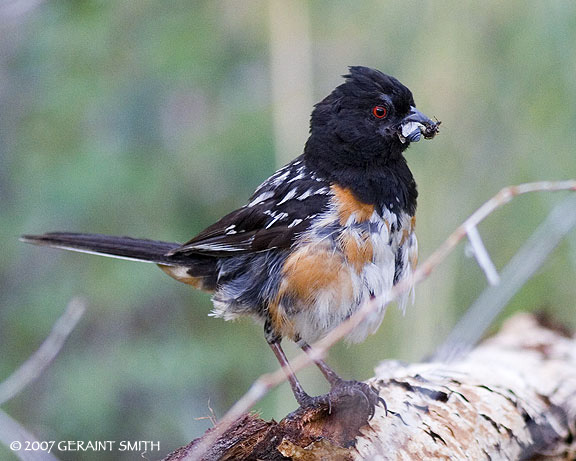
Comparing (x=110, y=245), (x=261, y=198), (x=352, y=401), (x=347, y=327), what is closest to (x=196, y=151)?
(x=110, y=245)

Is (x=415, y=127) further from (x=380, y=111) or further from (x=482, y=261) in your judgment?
(x=482, y=261)

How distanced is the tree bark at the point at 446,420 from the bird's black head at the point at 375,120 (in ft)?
2.87

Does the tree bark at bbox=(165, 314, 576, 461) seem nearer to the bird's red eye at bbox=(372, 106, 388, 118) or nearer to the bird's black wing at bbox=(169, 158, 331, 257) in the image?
the bird's black wing at bbox=(169, 158, 331, 257)

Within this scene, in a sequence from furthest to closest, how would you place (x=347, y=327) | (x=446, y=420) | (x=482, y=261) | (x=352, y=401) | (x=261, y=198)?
(x=261, y=198) → (x=446, y=420) → (x=352, y=401) → (x=482, y=261) → (x=347, y=327)

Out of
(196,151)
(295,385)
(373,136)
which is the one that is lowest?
(295,385)

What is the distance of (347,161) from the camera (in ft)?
9.62

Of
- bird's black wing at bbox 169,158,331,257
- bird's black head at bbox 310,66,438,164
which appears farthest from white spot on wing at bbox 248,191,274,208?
bird's black head at bbox 310,66,438,164

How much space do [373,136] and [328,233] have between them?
483 millimetres

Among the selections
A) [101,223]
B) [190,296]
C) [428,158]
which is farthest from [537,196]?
[101,223]

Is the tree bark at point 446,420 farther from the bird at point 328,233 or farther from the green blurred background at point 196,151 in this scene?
the green blurred background at point 196,151

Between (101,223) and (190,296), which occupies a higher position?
(101,223)

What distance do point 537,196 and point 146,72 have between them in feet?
8.03

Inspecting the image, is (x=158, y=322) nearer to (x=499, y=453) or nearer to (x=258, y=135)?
(x=258, y=135)

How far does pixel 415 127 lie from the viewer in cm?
288
